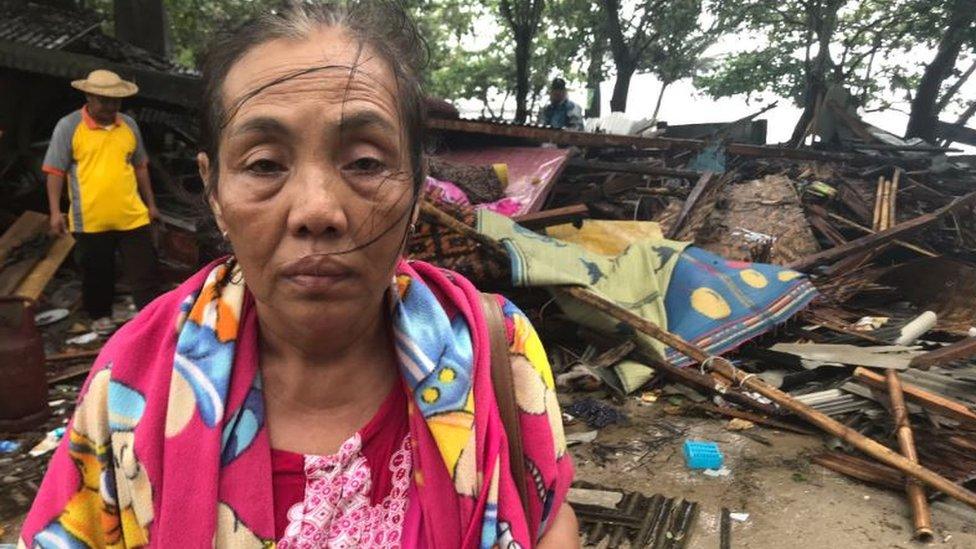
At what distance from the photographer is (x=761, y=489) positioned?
11.7 feet

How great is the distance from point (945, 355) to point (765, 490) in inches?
83.9

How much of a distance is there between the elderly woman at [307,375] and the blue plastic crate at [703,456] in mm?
2795

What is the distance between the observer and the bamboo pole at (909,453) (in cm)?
308

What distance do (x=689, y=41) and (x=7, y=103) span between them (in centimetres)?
2042

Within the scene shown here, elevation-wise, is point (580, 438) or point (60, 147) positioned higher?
point (60, 147)

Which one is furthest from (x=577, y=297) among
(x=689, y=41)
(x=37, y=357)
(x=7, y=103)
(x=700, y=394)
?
(x=689, y=41)

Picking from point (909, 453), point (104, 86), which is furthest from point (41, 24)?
point (909, 453)

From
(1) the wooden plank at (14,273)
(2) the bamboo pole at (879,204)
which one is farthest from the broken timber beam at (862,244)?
(1) the wooden plank at (14,273)

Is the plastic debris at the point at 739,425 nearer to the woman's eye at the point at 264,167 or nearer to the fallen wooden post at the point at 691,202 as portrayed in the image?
the fallen wooden post at the point at 691,202

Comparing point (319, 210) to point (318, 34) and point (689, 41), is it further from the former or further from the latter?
point (689, 41)

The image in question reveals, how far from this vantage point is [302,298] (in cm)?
111

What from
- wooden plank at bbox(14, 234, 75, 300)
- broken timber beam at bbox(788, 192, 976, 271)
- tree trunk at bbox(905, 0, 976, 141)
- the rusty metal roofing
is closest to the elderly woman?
wooden plank at bbox(14, 234, 75, 300)

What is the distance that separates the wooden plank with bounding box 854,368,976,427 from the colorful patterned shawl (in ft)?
12.0

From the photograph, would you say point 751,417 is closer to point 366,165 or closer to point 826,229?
point 366,165
